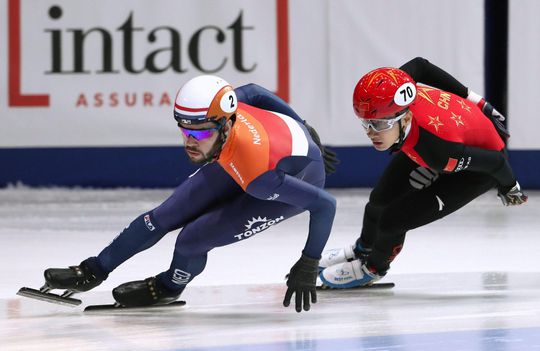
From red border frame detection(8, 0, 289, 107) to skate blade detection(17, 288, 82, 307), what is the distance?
383cm

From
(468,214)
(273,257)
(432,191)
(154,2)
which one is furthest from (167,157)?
(432,191)

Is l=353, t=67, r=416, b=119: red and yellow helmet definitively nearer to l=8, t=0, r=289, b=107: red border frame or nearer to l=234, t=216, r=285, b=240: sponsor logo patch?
l=234, t=216, r=285, b=240: sponsor logo patch

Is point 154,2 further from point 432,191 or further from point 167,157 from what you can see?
point 432,191

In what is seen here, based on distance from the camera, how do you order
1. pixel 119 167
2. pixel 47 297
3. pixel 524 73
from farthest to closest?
1. pixel 119 167
2. pixel 524 73
3. pixel 47 297

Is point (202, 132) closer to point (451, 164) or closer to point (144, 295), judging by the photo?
point (144, 295)

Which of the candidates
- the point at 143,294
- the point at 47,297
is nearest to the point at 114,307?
the point at 143,294

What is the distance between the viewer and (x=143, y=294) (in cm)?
465

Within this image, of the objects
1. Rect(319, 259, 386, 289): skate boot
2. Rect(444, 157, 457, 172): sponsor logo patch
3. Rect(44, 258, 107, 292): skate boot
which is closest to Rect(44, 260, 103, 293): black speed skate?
Rect(44, 258, 107, 292): skate boot

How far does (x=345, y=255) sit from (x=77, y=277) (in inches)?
50.1

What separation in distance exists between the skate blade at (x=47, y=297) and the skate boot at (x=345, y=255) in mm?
1155

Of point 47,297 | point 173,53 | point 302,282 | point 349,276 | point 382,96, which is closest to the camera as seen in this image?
point 302,282

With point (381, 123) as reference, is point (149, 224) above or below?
below

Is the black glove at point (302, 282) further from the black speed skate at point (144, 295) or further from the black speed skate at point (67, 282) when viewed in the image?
the black speed skate at point (67, 282)

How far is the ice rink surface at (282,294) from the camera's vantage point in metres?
4.01
